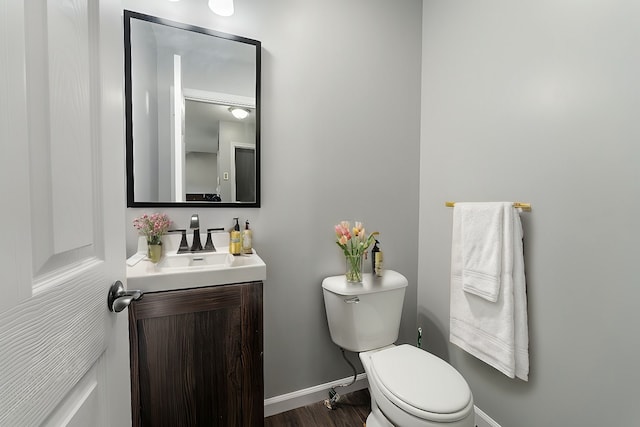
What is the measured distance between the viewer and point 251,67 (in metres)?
1.46

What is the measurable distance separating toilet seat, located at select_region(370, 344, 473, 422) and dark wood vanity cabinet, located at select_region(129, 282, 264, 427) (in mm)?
541

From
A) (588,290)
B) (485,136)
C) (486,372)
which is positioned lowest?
(486,372)

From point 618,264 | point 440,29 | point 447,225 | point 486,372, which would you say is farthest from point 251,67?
point 486,372

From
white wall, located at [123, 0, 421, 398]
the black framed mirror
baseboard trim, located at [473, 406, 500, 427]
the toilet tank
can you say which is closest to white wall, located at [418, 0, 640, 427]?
baseboard trim, located at [473, 406, 500, 427]

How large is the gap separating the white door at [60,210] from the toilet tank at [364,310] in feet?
3.30

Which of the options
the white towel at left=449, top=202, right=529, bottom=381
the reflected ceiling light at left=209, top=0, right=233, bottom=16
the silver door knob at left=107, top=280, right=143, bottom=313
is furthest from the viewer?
the reflected ceiling light at left=209, top=0, right=233, bottom=16

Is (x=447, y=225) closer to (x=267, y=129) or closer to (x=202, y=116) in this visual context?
(x=267, y=129)

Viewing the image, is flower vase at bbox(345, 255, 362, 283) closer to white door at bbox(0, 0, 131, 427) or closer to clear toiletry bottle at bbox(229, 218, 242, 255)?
clear toiletry bottle at bbox(229, 218, 242, 255)

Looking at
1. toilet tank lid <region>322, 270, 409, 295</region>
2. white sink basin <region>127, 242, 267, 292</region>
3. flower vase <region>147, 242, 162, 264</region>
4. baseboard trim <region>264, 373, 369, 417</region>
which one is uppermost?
flower vase <region>147, 242, 162, 264</region>

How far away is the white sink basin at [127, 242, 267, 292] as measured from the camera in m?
0.99

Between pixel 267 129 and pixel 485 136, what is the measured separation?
1.15 m

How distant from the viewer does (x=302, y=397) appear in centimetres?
161

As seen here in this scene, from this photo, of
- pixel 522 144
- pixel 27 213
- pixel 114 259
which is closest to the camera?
pixel 27 213

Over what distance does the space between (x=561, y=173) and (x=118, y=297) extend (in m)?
1.57
